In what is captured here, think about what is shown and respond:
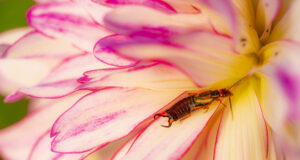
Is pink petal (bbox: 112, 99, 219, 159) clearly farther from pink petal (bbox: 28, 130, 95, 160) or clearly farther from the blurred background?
the blurred background

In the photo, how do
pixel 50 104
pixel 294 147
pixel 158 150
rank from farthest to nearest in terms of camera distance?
pixel 50 104
pixel 158 150
pixel 294 147

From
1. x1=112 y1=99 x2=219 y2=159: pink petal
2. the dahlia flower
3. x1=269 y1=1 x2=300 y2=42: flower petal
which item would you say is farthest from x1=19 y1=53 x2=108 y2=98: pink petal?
x1=269 y1=1 x2=300 y2=42: flower petal

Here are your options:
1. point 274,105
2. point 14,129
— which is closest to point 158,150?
point 274,105

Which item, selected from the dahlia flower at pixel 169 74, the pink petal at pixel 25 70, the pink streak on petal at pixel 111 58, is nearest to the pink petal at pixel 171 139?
the dahlia flower at pixel 169 74

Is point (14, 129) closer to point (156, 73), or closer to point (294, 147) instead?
point (156, 73)

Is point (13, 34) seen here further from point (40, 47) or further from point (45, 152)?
point (45, 152)
